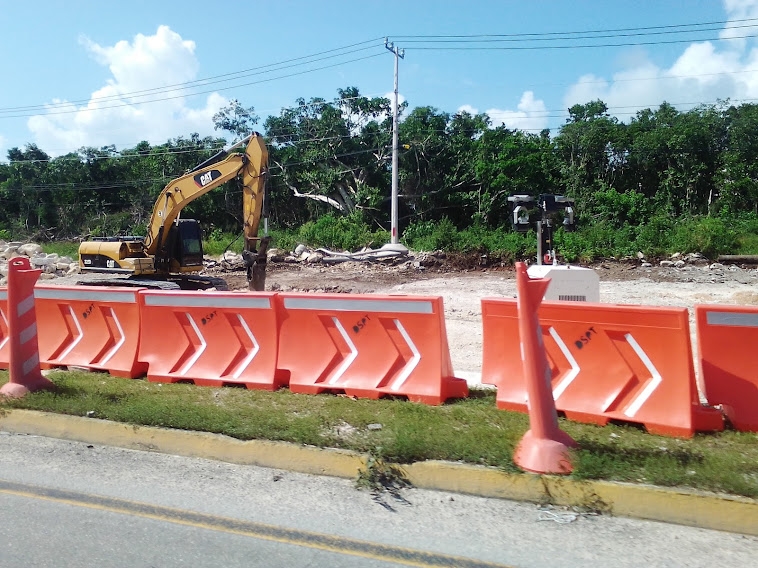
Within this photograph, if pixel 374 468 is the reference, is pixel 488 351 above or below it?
above

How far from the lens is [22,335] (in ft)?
24.6

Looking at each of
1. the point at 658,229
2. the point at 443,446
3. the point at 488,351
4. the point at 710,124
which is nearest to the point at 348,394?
the point at 488,351

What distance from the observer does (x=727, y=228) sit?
29.1 metres

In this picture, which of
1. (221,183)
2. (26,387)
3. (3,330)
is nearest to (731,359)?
(26,387)

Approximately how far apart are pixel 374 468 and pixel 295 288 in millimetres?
19286

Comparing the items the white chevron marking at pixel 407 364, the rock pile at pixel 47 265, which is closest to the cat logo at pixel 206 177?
the white chevron marking at pixel 407 364

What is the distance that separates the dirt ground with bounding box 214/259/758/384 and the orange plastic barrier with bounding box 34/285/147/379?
490 centimetres

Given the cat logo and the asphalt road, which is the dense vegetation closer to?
the cat logo

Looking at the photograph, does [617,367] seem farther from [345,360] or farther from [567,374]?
[345,360]

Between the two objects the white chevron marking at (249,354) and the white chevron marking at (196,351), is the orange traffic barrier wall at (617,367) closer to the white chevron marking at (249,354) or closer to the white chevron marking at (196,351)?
the white chevron marking at (249,354)

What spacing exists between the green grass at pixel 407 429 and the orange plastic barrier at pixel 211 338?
0.23 metres

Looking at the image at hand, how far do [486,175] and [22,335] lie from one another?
34.8m

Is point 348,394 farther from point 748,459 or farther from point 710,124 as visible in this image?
point 710,124

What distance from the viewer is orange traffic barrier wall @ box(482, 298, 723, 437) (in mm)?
5711
